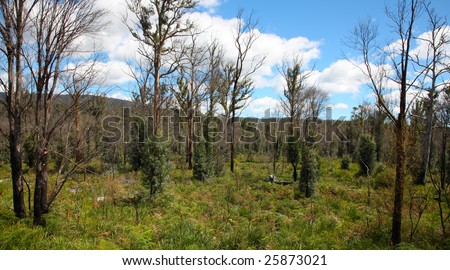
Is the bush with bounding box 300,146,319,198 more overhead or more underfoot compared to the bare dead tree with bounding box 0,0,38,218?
more underfoot

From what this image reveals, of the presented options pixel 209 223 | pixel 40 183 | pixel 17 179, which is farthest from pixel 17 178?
pixel 209 223

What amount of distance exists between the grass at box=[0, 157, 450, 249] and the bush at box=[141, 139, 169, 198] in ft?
1.71

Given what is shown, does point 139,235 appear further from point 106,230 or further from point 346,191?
point 346,191

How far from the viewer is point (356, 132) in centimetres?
3553

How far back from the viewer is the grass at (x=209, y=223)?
5930mm

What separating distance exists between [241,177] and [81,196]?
9.89 meters

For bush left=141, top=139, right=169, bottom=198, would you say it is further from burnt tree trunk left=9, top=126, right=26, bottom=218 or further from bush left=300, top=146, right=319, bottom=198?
bush left=300, top=146, right=319, bottom=198

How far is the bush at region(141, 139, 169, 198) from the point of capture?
1022cm

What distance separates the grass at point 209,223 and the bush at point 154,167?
520 millimetres

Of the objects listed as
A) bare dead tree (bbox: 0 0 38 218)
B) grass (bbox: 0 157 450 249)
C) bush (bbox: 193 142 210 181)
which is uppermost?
bare dead tree (bbox: 0 0 38 218)

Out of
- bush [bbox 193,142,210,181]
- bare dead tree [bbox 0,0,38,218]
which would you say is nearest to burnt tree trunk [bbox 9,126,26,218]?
bare dead tree [bbox 0,0,38,218]

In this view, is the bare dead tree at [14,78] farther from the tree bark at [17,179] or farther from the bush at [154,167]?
the bush at [154,167]

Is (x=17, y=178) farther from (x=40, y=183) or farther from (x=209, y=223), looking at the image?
(x=209, y=223)

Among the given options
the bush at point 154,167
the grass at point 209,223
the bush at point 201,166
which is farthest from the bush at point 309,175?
the bush at point 154,167
